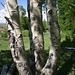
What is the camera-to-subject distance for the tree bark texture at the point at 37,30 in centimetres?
237

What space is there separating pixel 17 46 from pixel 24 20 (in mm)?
22723

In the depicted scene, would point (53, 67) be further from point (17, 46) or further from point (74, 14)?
point (74, 14)

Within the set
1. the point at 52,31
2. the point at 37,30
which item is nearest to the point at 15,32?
the point at 37,30

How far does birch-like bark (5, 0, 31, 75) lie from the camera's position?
2.04 m

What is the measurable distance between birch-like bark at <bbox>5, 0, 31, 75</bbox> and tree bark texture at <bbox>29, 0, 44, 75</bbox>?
39 centimetres

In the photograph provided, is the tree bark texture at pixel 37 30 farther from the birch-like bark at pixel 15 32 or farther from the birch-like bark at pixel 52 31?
the birch-like bark at pixel 15 32

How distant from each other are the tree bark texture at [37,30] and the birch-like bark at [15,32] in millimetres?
389

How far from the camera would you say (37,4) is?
2359mm

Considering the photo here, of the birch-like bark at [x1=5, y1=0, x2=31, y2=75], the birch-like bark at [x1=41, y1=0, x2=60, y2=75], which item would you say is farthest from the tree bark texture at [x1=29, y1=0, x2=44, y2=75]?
the birch-like bark at [x1=5, y1=0, x2=31, y2=75]

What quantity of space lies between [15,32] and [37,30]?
57cm

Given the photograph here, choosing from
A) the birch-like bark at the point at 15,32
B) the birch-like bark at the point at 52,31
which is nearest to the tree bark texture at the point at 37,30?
the birch-like bark at the point at 52,31

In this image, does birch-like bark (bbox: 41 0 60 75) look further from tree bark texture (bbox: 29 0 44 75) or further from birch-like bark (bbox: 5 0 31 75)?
birch-like bark (bbox: 5 0 31 75)

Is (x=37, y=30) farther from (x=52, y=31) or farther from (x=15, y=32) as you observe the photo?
(x=15, y=32)

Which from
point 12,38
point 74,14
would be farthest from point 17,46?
point 74,14
